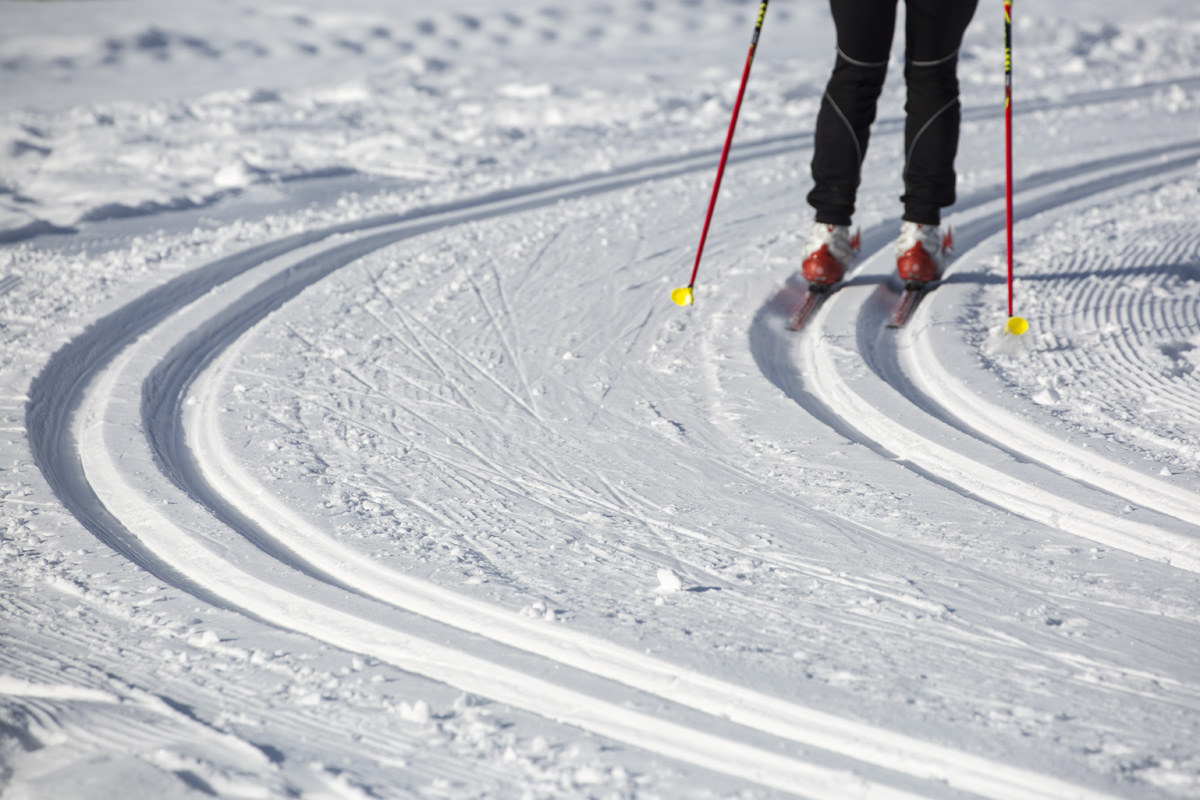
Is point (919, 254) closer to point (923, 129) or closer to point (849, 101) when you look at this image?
point (923, 129)

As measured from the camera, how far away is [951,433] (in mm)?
2643

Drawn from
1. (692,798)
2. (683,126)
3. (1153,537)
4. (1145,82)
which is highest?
(1145,82)

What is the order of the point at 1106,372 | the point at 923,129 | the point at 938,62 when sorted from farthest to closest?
the point at 923,129 → the point at 938,62 → the point at 1106,372

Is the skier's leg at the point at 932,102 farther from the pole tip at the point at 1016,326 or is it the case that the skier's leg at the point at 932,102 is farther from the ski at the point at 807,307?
the pole tip at the point at 1016,326

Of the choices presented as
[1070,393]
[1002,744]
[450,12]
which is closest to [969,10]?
[1070,393]

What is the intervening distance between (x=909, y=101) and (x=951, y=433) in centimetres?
160

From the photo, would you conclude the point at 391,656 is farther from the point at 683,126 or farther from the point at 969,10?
the point at 683,126

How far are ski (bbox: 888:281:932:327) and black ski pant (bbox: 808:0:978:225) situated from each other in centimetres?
25

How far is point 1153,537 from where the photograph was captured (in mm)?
2152

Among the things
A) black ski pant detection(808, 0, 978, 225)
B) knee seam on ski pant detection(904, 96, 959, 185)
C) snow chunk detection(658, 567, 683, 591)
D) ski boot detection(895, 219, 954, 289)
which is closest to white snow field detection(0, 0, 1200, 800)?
snow chunk detection(658, 567, 683, 591)

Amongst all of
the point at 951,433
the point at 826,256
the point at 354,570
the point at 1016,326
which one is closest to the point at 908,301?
the point at 826,256

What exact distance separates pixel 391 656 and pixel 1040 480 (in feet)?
5.19

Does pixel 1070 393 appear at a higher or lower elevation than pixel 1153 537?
higher

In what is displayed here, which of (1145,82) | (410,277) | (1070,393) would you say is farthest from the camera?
(1145,82)
